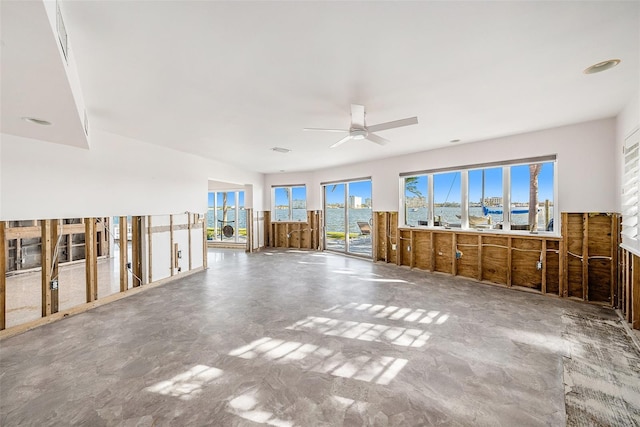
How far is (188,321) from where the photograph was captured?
365 cm

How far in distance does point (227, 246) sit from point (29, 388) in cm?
856

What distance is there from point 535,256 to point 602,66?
11.1 feet

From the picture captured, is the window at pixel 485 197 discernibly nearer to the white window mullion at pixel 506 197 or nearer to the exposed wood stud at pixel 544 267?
the white window mullion at pixel 506 197

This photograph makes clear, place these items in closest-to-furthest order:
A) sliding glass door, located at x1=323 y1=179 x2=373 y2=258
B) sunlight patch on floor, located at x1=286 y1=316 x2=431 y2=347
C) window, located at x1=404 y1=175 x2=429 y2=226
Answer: sunlight patch on floor, located at x1=286 y1=316 x2=431 y2=347 → window, located at x1=404 y1=175 x2=429 y2=226 → sliding glass door, located at x1=323 y1=179 x2=373 y2=258

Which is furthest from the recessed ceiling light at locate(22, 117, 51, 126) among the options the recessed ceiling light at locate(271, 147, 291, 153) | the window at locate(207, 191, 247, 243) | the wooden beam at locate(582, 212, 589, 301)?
the window at locate(207, 191, 247, 243)

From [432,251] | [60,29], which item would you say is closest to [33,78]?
[60,29]

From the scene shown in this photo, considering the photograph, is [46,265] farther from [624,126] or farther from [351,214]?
[624,126]

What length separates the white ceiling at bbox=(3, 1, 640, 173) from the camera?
1.90 meters

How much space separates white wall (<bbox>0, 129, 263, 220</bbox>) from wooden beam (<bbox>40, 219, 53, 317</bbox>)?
0.62 feet

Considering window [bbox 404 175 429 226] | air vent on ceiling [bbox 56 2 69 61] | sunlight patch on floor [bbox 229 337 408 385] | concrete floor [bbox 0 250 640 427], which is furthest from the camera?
window [bbox 404 175 429 226]

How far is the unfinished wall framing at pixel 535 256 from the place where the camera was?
4.21 m

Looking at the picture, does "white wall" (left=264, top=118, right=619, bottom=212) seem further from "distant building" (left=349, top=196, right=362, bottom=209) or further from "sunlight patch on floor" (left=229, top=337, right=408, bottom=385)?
"sunlight patch on floor" (left=229, top=337, right=408, bottom=385)

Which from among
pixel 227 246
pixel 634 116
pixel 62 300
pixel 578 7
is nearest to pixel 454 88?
pixel 578 7

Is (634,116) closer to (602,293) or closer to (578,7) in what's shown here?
(578,7)
